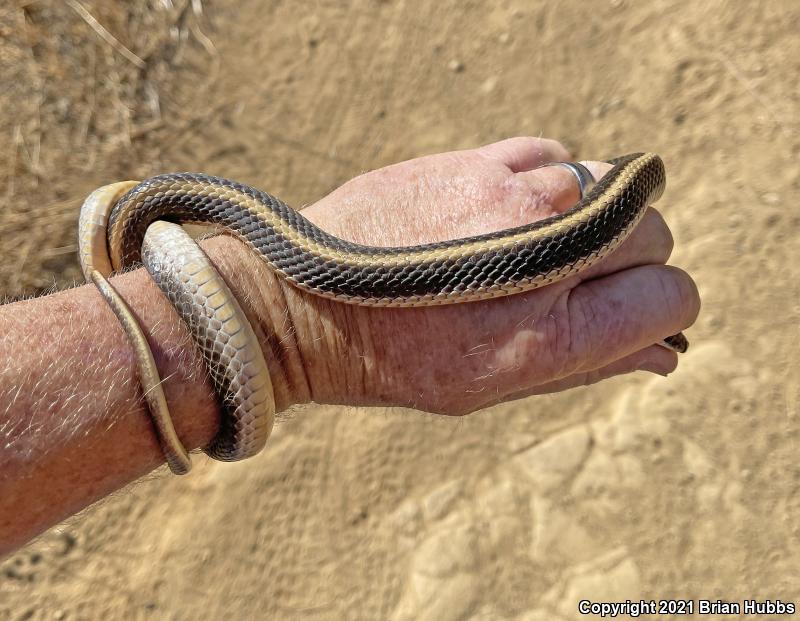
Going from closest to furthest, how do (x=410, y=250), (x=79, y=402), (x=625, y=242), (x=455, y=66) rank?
(x=79, y=402)
(x=410, y=250)
(x=625, y=242)
(x=455, y=66)

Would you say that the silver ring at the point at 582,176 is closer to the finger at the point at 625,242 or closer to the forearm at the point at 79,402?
the finger at the point at 625,242

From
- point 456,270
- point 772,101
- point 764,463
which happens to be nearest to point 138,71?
point 456,270

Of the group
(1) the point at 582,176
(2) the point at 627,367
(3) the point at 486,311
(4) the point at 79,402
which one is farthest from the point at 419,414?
(4) the point at 79,402

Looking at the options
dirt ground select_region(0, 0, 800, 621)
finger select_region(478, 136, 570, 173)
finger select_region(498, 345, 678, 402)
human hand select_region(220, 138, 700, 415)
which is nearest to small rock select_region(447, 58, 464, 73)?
dirt ground select_region(0, 0, 800, 621)

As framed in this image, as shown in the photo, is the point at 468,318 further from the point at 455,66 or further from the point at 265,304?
the point at 455,66

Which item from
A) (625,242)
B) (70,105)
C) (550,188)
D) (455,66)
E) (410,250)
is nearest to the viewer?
(410,250)

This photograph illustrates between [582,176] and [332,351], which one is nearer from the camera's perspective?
[332,351]

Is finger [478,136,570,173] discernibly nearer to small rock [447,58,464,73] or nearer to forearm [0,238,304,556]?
forearm [0,238,304,556]
